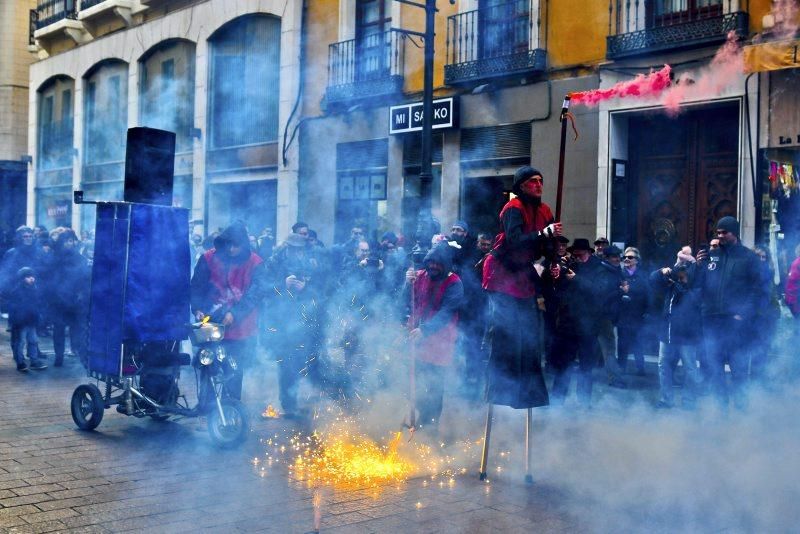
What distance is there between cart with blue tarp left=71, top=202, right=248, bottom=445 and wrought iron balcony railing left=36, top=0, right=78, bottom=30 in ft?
46.2

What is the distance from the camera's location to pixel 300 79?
15.7m

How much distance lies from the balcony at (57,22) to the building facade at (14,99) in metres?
5.18

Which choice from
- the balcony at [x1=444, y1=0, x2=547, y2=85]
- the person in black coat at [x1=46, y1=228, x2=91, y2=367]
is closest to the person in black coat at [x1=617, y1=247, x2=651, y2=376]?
the balcony at [x1=444, y1=0, x2=547, y2=85]

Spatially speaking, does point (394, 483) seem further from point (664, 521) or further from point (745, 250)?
point (745, 250)

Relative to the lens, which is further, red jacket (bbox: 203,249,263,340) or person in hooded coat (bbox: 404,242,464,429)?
red jacket (bbox: 203,249,263,340)

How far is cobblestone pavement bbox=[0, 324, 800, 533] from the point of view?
4277mm

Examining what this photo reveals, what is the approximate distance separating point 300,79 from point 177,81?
2.38m

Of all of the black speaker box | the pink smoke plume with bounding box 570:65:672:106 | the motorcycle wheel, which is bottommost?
the motorcycle wheel

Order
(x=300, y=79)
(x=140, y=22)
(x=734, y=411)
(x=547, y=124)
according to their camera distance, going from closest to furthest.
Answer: (x=734, y=411), (x=547, y=124), (x=140, y=22), (x=300, y=79)

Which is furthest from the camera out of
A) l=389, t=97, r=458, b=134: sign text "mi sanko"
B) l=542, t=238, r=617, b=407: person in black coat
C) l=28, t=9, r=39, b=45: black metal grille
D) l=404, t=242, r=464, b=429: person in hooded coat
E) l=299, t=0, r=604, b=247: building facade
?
l=28, t=9, r=39, b=45: black metal grille

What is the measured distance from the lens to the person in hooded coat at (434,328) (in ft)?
21.2

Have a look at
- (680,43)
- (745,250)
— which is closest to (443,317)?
(745,250)

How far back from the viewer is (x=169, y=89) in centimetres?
1440

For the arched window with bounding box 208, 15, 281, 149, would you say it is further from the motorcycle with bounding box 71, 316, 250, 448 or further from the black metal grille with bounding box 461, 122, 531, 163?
the motorcycle with bounding box 71, 316, 250, 448
